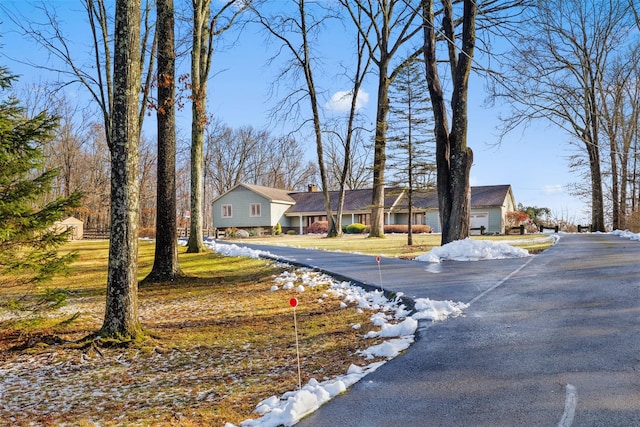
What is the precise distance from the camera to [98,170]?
4650cm

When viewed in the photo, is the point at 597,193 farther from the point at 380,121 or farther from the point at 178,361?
the point at 178,361

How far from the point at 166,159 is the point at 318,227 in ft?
109

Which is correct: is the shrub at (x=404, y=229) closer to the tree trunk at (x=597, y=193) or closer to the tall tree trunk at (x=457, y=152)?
the tree trunk at (x=597, y=193)

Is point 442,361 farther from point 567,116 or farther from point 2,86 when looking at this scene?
point 567,116

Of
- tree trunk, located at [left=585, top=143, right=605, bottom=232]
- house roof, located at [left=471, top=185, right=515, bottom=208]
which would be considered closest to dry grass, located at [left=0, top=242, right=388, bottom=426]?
tree trunk, located at [left=585, top=143, right=605, bottom=232]

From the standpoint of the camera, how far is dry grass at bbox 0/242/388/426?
368 cm

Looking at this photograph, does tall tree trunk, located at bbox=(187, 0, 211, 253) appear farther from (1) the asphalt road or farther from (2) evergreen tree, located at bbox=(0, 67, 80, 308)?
(1) the asphalt road

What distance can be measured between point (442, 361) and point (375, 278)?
5.04 metres

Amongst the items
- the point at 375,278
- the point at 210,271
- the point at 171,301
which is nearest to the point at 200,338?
the point at 171,301

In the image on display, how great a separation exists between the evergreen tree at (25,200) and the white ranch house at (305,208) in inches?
1407

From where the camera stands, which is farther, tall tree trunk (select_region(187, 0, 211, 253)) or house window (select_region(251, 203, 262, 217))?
house window (select_region(251, 203, 262, 217))

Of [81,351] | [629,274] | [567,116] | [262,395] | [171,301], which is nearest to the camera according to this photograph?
[262,395]

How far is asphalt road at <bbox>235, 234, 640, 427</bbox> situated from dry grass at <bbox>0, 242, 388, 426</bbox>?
29.3 inches

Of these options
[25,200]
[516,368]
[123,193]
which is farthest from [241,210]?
[516,368]
